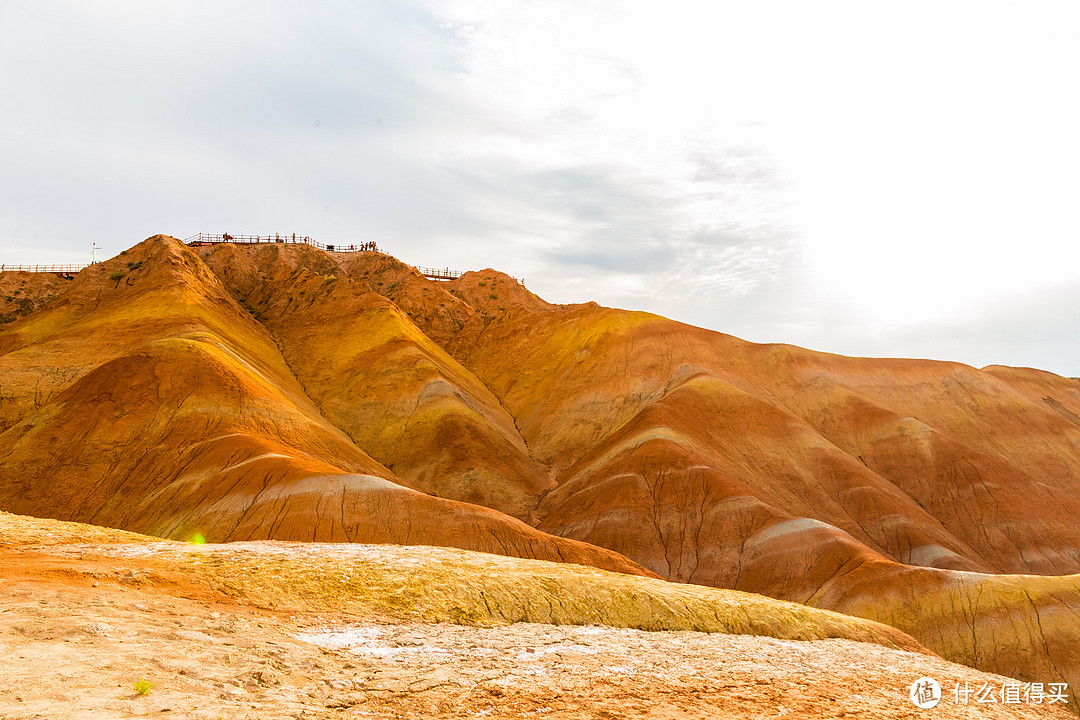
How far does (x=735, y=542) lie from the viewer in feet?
191

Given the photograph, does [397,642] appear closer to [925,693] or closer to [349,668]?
[349,668]

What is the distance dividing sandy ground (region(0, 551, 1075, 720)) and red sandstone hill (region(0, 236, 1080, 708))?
23.8 meters

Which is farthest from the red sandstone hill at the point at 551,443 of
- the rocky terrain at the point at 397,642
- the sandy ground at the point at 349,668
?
the sandy ground at the point at 349,668

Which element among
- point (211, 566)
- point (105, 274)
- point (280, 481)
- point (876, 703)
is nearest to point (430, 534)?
point (280, 481)

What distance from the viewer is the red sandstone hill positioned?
4544cm

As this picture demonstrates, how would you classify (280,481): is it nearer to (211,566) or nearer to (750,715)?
(211,566)

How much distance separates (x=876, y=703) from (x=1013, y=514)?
6365 centimetres

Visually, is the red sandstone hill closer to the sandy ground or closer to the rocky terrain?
the rocky terrain

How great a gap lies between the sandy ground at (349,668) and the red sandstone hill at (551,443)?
23795 millimetres

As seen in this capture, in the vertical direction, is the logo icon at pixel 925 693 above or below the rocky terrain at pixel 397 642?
below

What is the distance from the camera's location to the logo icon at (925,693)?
1803 centimetres

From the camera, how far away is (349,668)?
14852 mm

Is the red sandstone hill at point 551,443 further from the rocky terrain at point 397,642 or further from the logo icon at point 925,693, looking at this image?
the logo icon at point 925,693

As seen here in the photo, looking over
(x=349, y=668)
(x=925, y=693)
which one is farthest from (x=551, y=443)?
(x=349, y=668)
